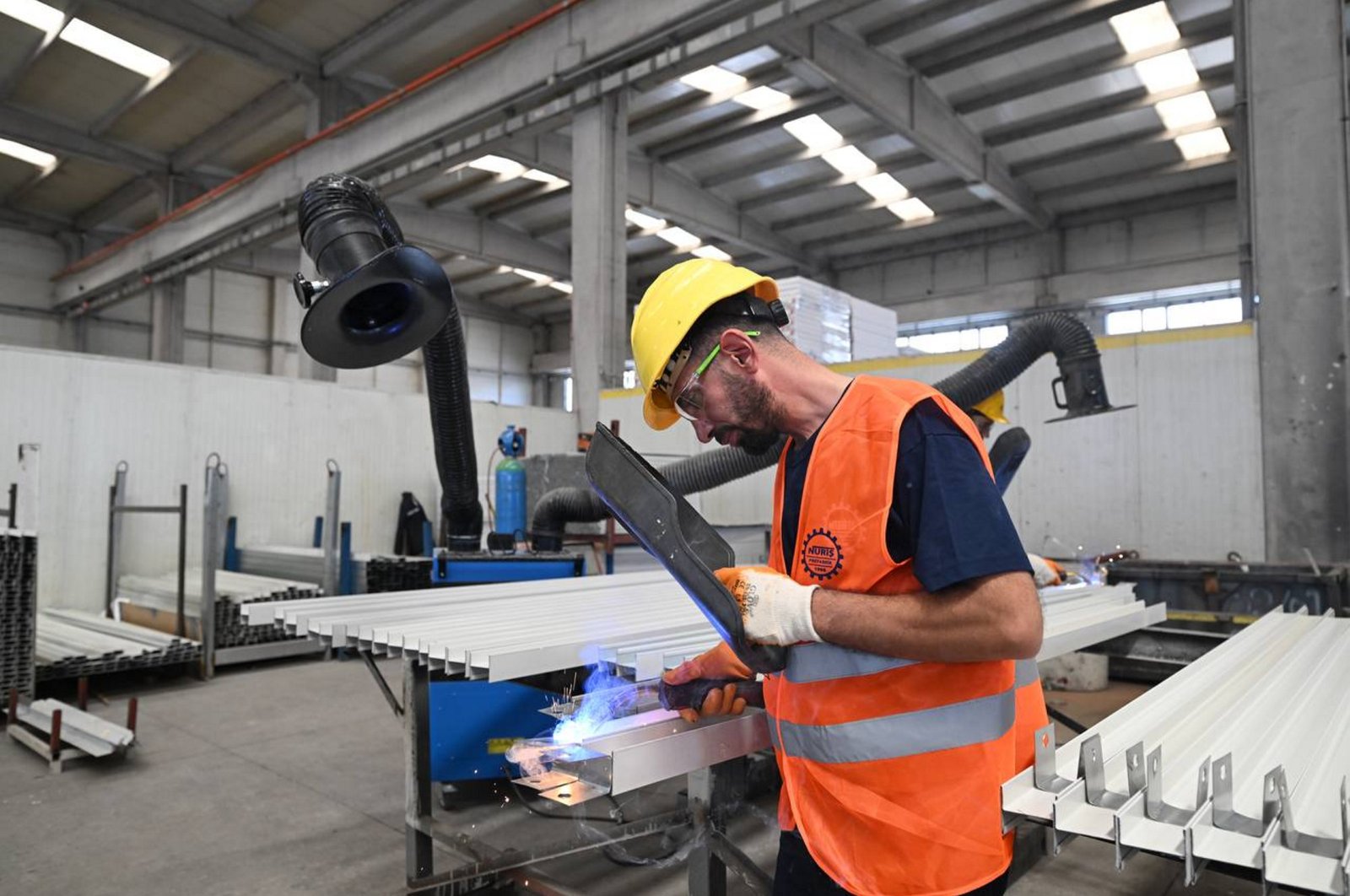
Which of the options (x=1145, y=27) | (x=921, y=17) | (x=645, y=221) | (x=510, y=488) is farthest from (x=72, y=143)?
(x=1145, y=27)

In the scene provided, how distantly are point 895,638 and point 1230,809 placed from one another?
0.50 m

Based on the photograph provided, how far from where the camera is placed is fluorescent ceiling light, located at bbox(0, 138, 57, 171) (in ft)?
38.7

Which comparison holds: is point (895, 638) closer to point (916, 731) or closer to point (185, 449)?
point (916, 731)

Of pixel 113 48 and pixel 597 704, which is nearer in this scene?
pixel 597 704

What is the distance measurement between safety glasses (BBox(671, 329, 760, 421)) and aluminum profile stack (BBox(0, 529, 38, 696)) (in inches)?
185

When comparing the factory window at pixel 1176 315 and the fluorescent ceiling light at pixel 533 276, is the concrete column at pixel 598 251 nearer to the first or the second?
the fluorescent ceiling light at pixel 533 276

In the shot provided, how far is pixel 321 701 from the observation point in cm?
517

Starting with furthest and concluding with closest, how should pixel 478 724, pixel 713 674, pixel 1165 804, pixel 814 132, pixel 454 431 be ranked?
pixel 814 132, pixel 454 431, pixel 478 724, pixel 713 674, pixel 1165 804

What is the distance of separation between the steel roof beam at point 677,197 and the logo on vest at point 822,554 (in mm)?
9944

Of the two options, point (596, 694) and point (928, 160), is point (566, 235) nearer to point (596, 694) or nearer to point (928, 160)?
point (928, 160)

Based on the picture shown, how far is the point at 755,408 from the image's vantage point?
4.47 feet

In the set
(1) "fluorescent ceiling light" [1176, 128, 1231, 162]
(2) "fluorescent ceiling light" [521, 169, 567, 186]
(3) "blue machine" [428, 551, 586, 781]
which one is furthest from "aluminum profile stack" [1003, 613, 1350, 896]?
(2) "fluorescent ceiling light" [521, 169, 567, 186]

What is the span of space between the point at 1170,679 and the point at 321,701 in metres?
4.71

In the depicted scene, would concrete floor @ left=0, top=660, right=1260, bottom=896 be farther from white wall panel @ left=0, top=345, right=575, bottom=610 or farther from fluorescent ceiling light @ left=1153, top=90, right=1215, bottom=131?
fluorescent ceiling light @ left=1153, top=90, right=1215, bottom=131
